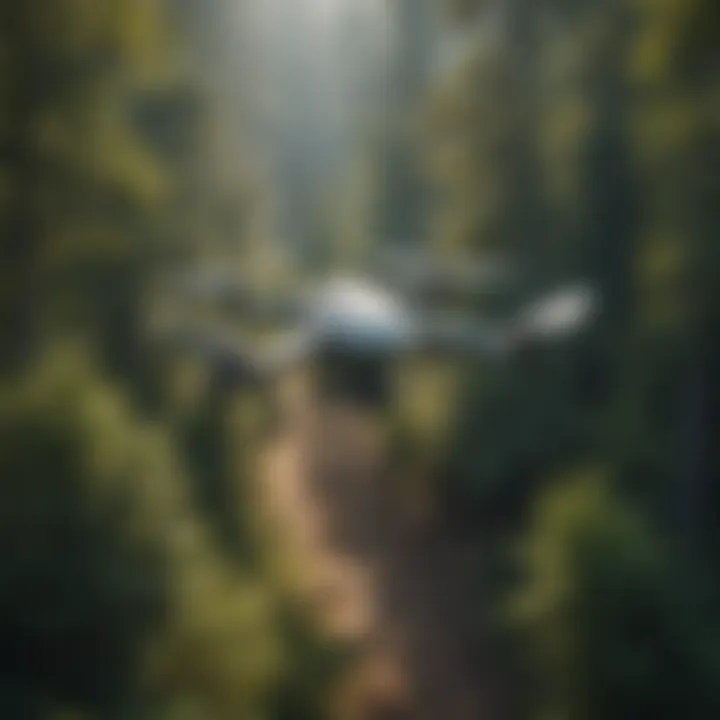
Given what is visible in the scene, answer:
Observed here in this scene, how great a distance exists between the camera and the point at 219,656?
3.46 ft

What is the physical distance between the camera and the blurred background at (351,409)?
40.5 inches

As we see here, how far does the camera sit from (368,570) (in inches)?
45.1

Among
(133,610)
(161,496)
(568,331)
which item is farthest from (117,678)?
(568,331)

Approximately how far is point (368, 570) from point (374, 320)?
0.28 metres

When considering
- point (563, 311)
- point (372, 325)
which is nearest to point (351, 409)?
point (372, 325)

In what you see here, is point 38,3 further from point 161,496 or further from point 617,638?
point 617,638

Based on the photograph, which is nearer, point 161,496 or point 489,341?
point 161,496

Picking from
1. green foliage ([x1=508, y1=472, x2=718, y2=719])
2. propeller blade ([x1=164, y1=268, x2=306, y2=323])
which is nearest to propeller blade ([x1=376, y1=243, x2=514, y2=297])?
propeller blade ([x1=164, y1=268, x2=306, y2=323])

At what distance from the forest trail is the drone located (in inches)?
2.0

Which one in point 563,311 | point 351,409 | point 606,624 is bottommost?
point 606,624

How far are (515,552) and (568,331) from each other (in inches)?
10.2

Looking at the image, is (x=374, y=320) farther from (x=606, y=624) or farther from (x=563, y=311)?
(x=606, y=624)

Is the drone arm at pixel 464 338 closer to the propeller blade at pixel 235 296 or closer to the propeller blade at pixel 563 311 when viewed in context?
the propeller blade at pixel 563 311

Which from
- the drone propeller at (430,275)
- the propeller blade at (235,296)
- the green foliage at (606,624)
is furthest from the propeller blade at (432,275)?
the green foliage at (606,624)
